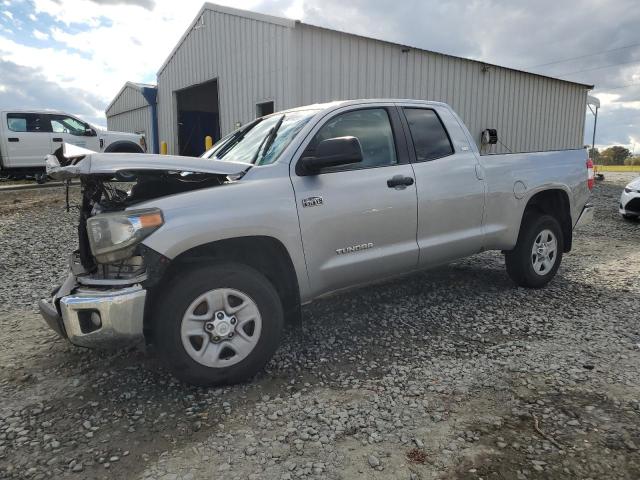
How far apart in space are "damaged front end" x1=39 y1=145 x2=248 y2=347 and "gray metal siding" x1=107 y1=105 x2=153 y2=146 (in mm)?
16143

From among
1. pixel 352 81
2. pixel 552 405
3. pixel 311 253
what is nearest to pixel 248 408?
pixel 311 253

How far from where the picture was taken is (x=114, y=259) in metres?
2.83

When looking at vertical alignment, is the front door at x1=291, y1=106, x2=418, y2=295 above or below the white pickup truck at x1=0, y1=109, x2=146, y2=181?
below

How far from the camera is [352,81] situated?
1117 cm

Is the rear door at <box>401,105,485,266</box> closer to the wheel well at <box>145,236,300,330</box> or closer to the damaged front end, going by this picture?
the wheel well at <box>145,236,300,330</box>

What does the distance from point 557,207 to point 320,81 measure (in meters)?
6.96

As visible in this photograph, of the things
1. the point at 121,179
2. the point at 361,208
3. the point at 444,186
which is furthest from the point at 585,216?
the point at 121,179

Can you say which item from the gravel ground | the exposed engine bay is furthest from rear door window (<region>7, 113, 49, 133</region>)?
the exposed engine bay

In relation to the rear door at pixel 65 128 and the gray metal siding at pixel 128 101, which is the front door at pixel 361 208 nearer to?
the rear door at pixel 65 128

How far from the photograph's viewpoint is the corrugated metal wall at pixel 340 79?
1070cm

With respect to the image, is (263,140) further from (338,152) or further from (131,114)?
(131,114)

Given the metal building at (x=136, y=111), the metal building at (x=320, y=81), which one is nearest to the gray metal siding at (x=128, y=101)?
the metal building at (x=136, y=111)

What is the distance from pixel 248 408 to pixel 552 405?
179 cm

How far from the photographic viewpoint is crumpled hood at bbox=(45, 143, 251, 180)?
8.98ft
